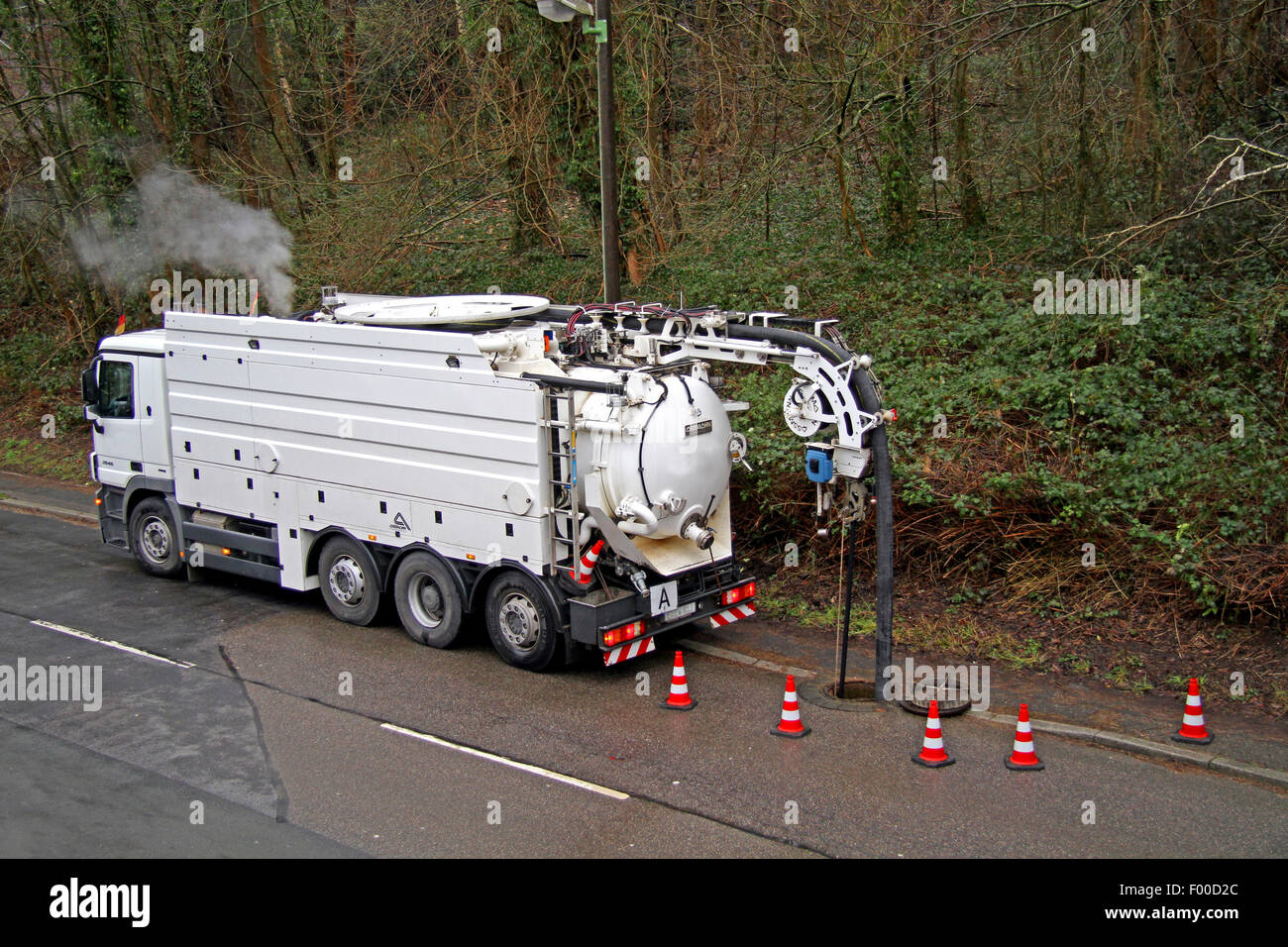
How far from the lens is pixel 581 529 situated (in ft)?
31.3

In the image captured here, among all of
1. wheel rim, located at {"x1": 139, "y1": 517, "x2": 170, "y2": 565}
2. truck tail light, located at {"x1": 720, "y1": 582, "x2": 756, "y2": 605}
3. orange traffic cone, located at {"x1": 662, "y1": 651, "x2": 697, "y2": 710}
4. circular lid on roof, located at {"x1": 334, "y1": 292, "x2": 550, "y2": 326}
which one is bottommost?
orange traffic cone, located at {"x1": 662, "y1": 651, "x2": 697, "y2": 710}

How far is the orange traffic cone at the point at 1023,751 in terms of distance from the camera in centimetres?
800

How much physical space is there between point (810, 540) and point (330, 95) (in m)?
12.3

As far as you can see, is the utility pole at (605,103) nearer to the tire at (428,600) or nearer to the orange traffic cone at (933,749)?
the tire at (428,600)

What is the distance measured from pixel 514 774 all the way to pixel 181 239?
47.3 feet

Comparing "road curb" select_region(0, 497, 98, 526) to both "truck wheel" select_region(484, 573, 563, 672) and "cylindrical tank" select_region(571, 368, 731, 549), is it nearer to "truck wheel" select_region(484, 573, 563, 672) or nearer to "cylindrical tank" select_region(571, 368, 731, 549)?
"truck wheel" select_region(484, 573, 563, 672)

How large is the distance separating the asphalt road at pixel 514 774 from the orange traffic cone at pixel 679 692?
0.18m

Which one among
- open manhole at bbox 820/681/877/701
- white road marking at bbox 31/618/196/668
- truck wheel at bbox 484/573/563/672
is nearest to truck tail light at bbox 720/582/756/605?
open manhole at bbox 820/681/877/701

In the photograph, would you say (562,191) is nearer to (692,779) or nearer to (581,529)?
(581,529)

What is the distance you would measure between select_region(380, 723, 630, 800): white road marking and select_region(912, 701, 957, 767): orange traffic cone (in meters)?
2.09

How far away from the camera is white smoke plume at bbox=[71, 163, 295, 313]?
17.5 metres

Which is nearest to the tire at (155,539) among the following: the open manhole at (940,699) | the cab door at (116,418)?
the cab door at (116,418)

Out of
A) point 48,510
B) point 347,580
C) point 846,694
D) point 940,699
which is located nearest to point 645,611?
point 846,694

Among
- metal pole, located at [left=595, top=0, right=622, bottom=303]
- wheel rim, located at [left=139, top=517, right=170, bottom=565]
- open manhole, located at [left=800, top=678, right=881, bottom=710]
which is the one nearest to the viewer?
open manhole, located at [left=800, top=678, right=881, bottom=710]
